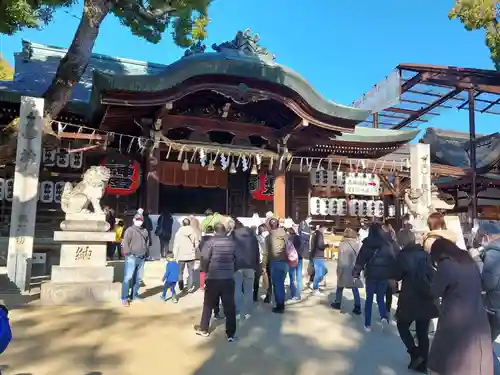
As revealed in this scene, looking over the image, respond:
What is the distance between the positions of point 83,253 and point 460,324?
6.68 meters

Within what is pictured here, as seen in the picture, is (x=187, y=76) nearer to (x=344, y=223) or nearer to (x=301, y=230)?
(x=301, y=230)

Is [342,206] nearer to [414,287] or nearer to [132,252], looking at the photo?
[132,252]

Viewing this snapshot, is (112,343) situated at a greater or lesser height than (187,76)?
lesser

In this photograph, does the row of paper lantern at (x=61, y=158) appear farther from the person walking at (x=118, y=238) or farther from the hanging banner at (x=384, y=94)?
the hanging banner at (x=384, y=94)

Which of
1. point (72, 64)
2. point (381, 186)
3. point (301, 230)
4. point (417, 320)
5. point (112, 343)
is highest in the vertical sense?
point (72, 64)

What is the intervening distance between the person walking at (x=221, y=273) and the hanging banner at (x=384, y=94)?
16.2 m

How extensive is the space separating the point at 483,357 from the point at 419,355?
173cm

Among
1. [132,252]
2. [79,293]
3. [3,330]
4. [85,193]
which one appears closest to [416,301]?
[3,330]

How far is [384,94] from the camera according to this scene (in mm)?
20922

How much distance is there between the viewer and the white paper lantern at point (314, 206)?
16.8 metres

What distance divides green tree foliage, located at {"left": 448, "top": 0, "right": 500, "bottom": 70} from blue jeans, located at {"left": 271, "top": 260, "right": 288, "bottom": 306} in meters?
13.1

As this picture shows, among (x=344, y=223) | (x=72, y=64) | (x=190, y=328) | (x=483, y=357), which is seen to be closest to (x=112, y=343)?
(x=190, y=328)

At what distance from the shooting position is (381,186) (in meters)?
18.5

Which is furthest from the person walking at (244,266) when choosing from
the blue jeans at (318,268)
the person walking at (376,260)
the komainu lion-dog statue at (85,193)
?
the komainu lion-dog statue at (85,193)
